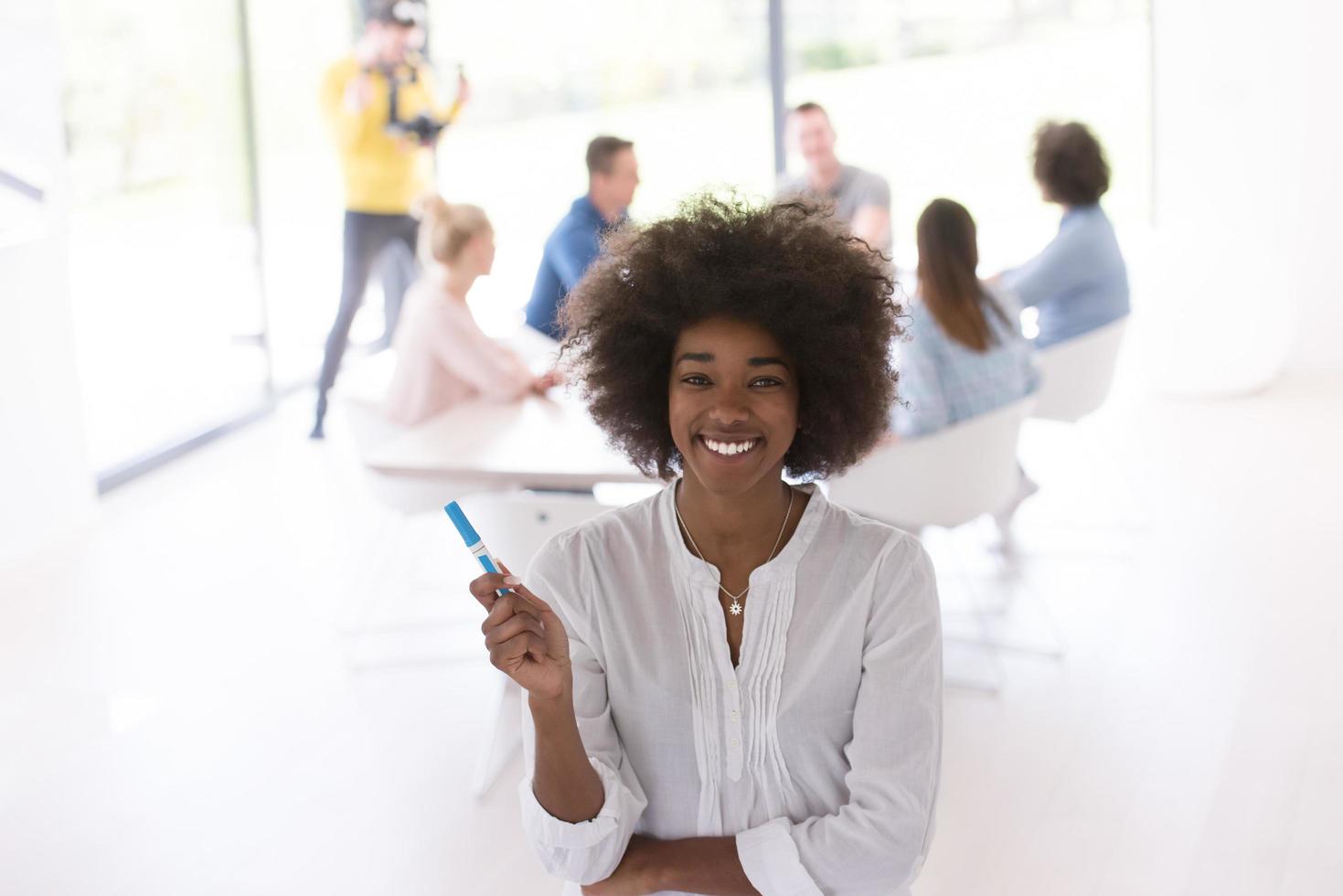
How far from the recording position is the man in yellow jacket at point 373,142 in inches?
257

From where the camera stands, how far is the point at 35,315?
16.4 feet

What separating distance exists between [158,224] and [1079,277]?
149 inches

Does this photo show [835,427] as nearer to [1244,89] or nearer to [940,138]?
[1244,89]

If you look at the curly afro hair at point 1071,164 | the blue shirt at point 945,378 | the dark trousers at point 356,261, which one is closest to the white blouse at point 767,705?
the blue shirt at point 945,378

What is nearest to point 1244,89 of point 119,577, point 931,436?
point 931,436

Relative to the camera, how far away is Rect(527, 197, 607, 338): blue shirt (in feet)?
14.9

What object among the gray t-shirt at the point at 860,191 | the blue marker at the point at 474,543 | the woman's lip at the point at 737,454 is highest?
the gray t-shirt at the point at 860,191

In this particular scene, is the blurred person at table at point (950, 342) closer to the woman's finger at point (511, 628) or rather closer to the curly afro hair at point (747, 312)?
the curly afro hair at point (747, 312)

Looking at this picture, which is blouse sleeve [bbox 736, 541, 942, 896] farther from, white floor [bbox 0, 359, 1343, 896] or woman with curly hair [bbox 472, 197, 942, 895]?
white floor [bbox 0, 359, 1343, 896]

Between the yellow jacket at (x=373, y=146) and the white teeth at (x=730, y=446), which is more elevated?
the yellow jacket at (x=373, y=146)

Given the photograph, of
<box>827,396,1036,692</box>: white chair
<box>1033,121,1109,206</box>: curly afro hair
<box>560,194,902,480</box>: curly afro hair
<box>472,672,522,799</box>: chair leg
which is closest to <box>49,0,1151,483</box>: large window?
<box>1033,121,1109,206</box>: curly afro hair

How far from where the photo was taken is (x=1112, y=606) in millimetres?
4242

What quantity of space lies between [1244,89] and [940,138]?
159 cm

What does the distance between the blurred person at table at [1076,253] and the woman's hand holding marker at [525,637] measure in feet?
11.6
